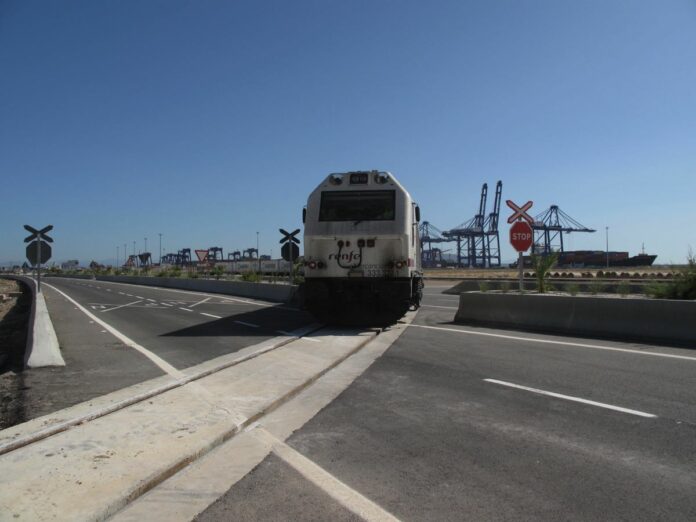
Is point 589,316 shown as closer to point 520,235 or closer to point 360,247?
point 520,235

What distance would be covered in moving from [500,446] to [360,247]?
861 centimetres

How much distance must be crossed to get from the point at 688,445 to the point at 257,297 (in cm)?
2547

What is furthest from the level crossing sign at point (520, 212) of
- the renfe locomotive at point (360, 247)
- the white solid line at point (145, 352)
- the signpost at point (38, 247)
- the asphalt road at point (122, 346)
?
the signpost at point (38, 247)

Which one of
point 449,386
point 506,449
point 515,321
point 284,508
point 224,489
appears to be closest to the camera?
point 284,508

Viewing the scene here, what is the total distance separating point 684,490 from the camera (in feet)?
13.3

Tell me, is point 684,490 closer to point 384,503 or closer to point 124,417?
point 384,503

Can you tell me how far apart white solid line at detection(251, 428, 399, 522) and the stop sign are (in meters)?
11.1

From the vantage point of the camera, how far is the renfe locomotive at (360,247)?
521 inches

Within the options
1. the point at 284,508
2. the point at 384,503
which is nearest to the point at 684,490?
the point at 384,503

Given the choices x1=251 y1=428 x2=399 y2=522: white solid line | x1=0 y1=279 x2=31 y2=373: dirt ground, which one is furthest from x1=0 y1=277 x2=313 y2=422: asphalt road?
x1=251 y1=428 x2=399 y2=522: white solid line

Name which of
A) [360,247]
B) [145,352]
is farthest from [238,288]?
[145,352]

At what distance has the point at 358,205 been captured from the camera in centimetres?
1367

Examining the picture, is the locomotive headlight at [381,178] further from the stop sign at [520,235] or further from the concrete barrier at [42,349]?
the concrete barrier at [42,349]

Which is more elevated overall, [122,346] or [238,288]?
[238,288]
